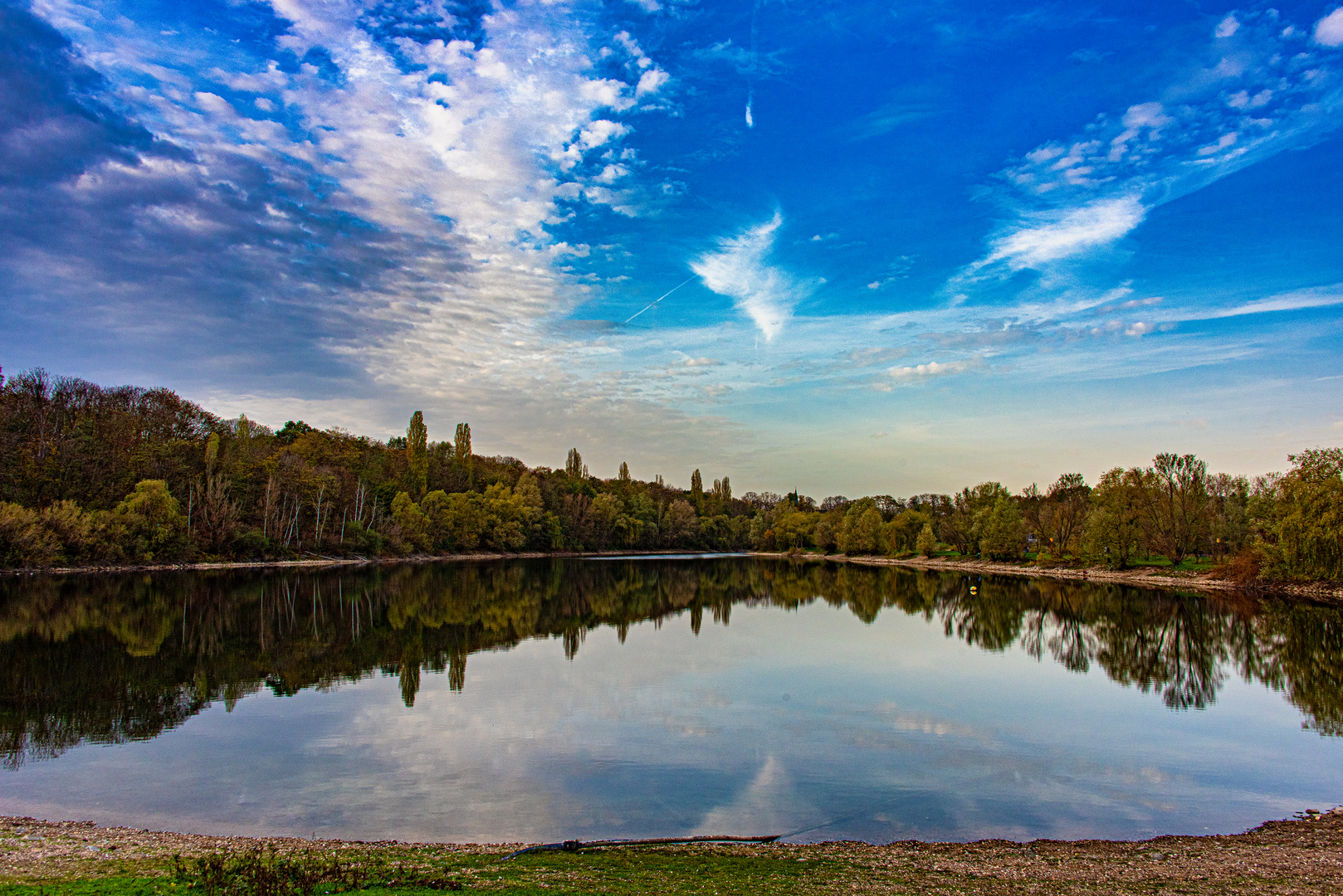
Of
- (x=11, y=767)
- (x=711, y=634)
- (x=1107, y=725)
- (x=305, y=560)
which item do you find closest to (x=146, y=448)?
(x=305, y=560)

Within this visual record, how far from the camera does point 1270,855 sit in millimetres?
8891

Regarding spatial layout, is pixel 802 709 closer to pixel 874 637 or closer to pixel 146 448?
pixel 874 637

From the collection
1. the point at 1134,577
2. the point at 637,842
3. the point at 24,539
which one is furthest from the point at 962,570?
the point at 24,539

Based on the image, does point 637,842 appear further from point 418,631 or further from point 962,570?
point 962,570

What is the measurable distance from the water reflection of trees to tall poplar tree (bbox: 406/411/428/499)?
36401mm

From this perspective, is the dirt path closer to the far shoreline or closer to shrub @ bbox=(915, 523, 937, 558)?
the far shoreline

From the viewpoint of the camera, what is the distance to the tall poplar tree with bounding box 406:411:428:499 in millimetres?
96250

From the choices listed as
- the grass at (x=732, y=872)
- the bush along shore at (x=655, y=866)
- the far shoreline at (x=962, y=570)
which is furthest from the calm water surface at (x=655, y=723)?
the far shoreline at (x=962, y=570)

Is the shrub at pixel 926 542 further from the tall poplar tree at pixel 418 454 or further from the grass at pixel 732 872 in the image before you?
the grass at pixel 732 872

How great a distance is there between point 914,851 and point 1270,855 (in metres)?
4.29

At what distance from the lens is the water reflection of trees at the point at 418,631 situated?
60.1 ft

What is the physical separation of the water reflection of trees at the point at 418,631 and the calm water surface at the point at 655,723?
0.63 ft

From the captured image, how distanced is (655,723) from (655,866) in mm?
8320

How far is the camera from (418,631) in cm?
3030
